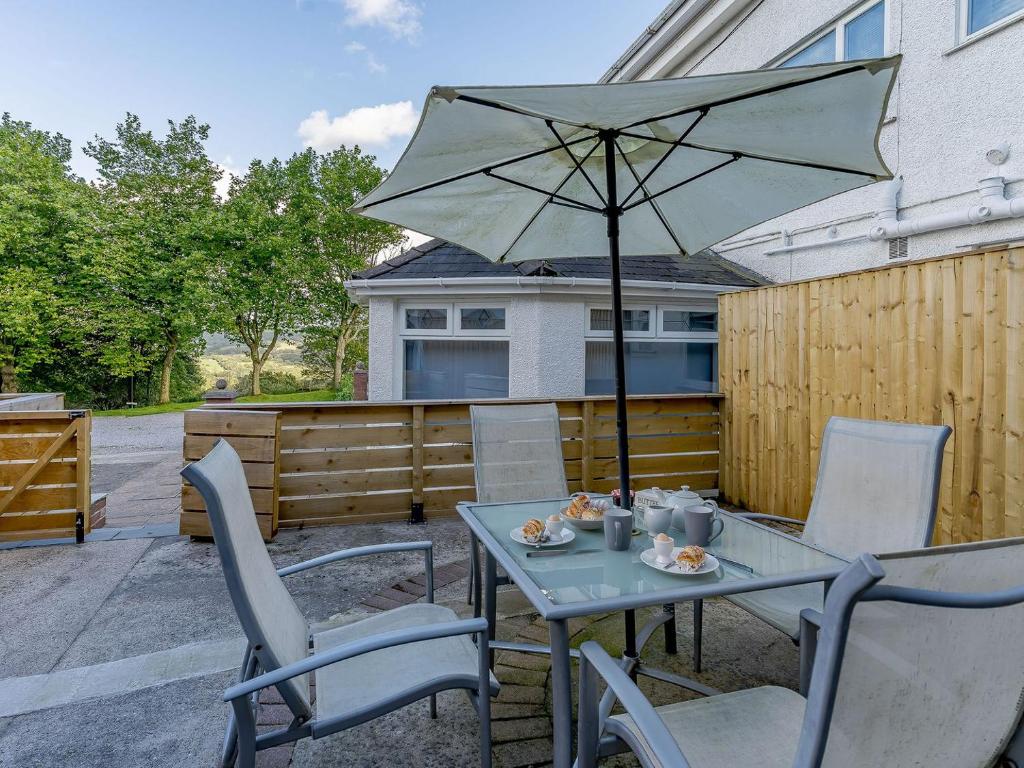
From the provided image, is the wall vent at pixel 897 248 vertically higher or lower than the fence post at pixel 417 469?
higher

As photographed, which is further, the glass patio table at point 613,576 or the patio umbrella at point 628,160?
the patio umbrella at point 628,160

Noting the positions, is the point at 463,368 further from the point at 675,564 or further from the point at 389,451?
the point at 675,564

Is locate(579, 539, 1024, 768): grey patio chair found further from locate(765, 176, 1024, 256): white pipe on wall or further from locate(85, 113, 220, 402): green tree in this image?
locate(85, 113, 220, 402): green tree

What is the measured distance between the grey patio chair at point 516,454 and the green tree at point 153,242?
16.2 meters

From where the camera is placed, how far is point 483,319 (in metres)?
6.94

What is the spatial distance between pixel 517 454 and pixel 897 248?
14.7 feet

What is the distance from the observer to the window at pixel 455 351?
6.93 m

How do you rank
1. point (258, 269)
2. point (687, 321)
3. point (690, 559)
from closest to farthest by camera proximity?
point (690, 559)
point (687, 321)
point (258, 269)

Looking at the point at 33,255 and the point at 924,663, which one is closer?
the point at 924,663

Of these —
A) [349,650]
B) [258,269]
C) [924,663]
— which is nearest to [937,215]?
[924,663]

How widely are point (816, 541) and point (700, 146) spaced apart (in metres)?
1.88

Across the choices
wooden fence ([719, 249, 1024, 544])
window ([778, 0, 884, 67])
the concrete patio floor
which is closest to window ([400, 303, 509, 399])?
wooden fence ([719, 249, 1024, 544])

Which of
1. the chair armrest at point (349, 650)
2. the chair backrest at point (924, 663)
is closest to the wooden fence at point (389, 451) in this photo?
the chair armrest at point (349, 650)

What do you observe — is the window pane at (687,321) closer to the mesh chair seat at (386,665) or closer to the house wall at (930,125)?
Answer: the house wall at (930,125)
